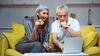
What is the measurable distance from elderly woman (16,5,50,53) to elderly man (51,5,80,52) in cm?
13

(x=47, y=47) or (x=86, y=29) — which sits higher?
(x=86, y=29)

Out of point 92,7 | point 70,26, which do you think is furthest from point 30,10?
point 92,7

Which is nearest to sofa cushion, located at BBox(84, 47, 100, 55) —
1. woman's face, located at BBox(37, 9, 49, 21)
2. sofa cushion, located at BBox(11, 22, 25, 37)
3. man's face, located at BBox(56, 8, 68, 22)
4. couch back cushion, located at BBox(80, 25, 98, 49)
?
couch back cushion, located at BBox(80, 25, 98, 49)

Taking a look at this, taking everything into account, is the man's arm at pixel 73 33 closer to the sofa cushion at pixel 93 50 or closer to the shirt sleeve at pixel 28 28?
the sofa cushion at pixel 93 50

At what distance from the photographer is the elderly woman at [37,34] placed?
2.84 m

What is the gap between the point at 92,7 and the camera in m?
3.28

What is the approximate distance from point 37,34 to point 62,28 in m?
0.41

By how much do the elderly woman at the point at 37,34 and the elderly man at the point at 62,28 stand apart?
0.13 meters

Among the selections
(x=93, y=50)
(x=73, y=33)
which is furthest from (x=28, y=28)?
(x=93, y=50)

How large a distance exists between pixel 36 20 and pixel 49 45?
0.45m

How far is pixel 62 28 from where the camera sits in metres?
2.90

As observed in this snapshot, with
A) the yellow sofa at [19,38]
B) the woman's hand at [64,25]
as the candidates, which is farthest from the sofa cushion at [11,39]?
the woman's hand at [64,25]

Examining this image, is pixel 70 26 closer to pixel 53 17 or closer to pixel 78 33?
pixel 78 33

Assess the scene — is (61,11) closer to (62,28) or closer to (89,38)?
(62,28)
